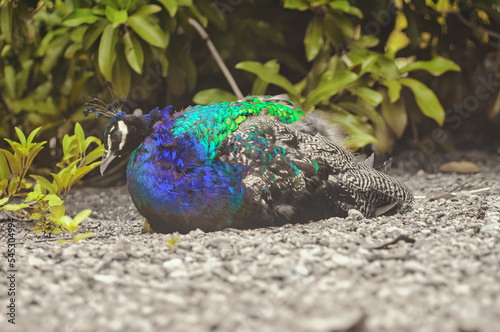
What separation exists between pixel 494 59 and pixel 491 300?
492 centimetres

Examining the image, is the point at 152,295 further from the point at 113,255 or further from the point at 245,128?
the point at 245,128

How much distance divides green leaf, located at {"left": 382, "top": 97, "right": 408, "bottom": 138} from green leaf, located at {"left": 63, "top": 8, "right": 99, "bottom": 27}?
235 cm

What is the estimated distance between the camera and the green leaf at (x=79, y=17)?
3.62 metres

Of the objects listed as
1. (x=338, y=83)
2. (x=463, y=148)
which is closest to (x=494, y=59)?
(x=463, y=148)

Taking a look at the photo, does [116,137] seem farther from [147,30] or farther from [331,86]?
[331,86]

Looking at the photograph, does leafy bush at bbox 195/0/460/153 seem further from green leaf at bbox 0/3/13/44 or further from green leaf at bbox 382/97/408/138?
green leaf at bbox 0/3/13/44

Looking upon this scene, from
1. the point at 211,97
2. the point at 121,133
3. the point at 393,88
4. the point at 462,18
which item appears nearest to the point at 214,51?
the point at 211,97

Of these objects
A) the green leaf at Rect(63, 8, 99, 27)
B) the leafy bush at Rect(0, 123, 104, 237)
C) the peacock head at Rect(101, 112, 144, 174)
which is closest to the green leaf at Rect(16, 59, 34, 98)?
the green leaf at Rect(63, 8, 99, 27)

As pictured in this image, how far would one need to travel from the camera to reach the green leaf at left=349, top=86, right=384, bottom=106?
3949mm

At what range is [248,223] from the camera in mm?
2629

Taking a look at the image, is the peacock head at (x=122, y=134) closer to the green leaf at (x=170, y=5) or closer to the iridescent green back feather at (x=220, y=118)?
the iridescent green back feather at (x=220, y=118)

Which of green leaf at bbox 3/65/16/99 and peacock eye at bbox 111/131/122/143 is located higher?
peacock eye at bbox 111/131/122/143

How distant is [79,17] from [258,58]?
205 centimetres

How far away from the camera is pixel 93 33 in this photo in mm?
3746
